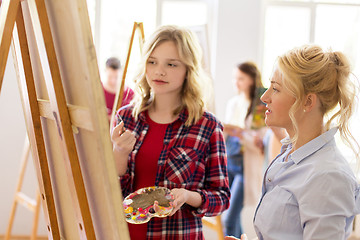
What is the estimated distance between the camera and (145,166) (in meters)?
1.62

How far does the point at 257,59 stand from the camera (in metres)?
4.05

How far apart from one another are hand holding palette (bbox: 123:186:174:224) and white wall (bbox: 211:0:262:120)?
2.58 metres

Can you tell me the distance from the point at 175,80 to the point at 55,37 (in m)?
0.61

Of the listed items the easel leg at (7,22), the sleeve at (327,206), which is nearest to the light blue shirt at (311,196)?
the sleeve at (327,206)

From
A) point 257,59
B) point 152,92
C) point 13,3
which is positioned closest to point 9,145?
point 257,59

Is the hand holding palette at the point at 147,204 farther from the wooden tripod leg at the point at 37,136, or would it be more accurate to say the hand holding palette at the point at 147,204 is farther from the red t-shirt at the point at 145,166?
the wooden tripod leg at the point at 37,136

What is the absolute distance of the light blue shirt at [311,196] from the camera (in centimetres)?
109

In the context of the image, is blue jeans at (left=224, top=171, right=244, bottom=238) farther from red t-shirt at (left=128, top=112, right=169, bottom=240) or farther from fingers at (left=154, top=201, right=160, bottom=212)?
fingers at (left=154, top=201, right=160, bottom=212)

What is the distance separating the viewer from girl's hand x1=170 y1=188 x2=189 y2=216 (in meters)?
1.49

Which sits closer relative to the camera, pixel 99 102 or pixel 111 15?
pixel 99 102

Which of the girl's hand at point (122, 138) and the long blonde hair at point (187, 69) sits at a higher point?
the long blonde hair at point (187, 69)

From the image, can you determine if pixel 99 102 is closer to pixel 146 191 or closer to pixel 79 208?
pixel 79 208

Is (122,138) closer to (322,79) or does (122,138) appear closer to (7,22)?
(7,22)

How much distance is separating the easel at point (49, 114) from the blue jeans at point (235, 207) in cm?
222
